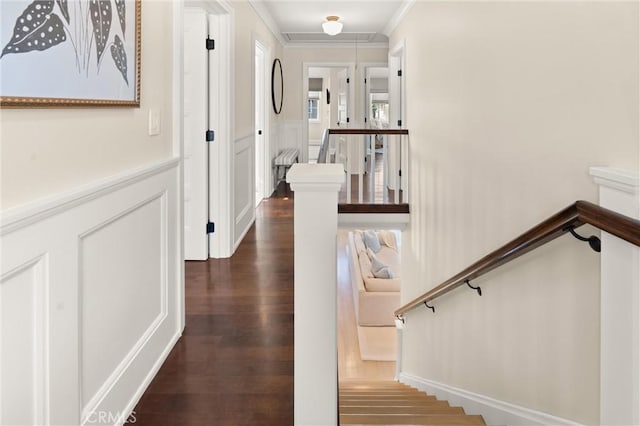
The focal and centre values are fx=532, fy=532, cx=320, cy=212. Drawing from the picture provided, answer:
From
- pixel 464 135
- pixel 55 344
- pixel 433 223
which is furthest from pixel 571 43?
pixel 433 223

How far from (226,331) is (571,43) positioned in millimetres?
2183

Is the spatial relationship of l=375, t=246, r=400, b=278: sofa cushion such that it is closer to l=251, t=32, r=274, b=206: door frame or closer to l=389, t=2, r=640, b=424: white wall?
l=251, t=32, r=274, b=206: door frame

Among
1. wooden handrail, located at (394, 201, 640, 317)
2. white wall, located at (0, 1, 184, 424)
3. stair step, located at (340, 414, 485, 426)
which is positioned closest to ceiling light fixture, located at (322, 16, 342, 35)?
white wall, located at (0, 1, 184, 424)

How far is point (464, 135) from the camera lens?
3.33 meters

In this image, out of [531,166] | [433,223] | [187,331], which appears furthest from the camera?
[433,223]

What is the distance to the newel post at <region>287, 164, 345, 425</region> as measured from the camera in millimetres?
1613

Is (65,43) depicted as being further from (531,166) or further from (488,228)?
(488,228)

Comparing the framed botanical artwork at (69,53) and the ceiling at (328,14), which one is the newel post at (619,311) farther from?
the ceiling at (328,14)

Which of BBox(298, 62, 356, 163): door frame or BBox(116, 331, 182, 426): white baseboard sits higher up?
BBox(298, 62, 356, 163): door frame

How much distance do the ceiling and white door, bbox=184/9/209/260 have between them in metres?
1.53

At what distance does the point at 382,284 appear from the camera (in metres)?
6.94

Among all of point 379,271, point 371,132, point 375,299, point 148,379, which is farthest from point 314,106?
point 148,379

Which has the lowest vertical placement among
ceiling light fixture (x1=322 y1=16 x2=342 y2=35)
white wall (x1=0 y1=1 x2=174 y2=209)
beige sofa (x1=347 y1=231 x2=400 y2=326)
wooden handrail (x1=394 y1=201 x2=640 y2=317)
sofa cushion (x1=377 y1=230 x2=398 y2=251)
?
beige sofa (x1=347 y1=231 x2=400 y2=326)

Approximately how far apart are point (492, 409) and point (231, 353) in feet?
4.26
